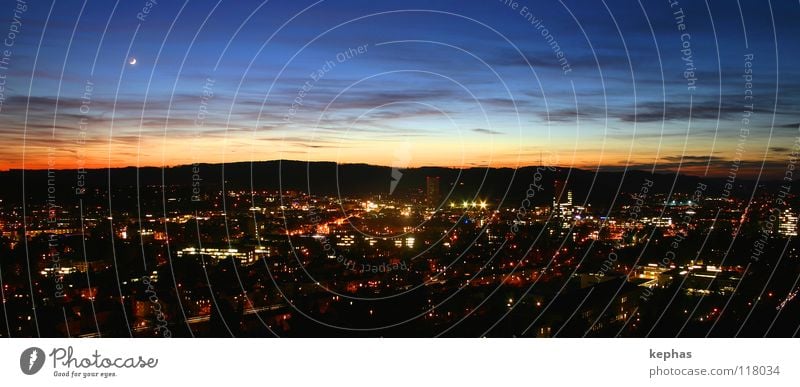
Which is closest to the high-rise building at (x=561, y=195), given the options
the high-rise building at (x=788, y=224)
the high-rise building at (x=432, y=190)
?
the high-rise building at (x=432, y=190)

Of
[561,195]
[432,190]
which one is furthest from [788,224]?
[432,190]

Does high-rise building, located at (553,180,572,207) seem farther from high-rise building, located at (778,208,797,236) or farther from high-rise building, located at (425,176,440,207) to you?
high-rise building, located at (778,208,797,236)

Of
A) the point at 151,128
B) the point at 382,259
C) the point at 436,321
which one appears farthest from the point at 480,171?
the point at 151,128

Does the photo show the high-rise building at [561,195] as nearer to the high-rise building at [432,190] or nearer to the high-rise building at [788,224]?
the high-rise building at [432,190]

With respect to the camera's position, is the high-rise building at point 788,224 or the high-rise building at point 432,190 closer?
the high-rise building at point 432,190

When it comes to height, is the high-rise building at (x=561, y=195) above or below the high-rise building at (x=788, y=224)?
above

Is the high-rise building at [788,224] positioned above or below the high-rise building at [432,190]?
below

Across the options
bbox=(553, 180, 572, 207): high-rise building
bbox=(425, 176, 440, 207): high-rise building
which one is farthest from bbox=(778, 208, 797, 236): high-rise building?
bbox=(425, 176, 440, 207): high-rise building
